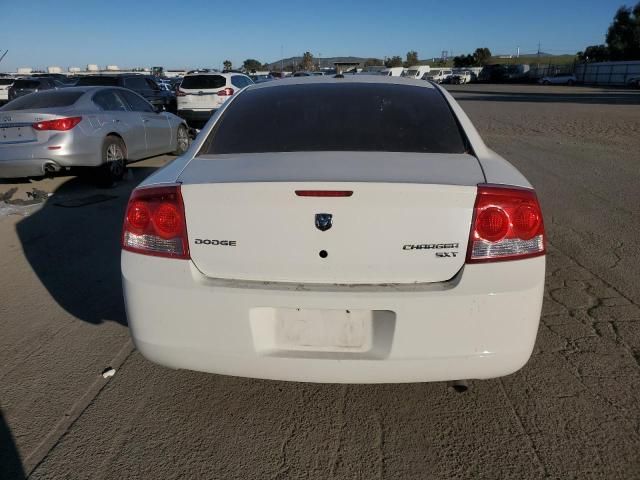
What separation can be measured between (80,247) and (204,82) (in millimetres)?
10961

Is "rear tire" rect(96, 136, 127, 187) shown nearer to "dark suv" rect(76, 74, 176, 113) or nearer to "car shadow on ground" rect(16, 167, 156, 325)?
"car shadow on ground" rect(16, 167, 156, 325)

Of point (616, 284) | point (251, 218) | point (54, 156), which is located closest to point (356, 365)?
point (251, 218)

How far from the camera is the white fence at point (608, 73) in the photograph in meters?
51.1

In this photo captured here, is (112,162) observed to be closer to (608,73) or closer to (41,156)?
(41,156)

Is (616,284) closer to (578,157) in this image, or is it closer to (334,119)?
(334,119)

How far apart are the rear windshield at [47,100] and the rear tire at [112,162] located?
0.80 meters

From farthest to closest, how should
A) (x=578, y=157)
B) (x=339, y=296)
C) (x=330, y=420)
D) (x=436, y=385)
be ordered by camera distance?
(x=578, y=157) < (x=436, y=385) < (x=330, y=420) < (x=339, y=296)

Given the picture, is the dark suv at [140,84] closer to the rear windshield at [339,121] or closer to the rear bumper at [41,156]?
the rear bumper at [41,156]

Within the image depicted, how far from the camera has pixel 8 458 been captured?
2.35 metres

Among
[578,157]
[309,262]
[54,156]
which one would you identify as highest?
[309,262]

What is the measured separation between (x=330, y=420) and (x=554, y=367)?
4.57 feet

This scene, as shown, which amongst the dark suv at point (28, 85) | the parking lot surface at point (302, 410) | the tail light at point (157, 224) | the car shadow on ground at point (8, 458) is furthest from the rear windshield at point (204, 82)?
the car shadow on ground at point (8, 458)

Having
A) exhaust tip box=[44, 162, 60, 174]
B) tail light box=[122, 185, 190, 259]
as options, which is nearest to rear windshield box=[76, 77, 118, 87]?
exhaust tip box=[44, 162, 60, 174]

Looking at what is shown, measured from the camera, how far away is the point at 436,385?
9.48 feet
